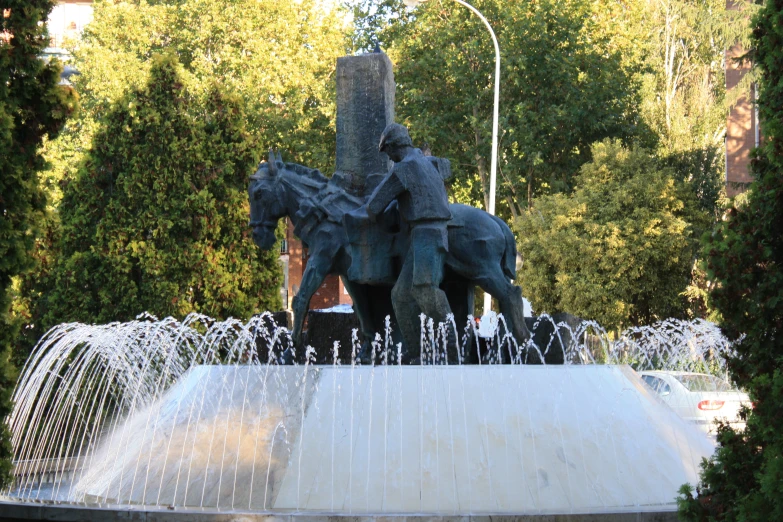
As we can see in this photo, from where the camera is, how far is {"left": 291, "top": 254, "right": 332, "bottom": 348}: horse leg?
10.1m

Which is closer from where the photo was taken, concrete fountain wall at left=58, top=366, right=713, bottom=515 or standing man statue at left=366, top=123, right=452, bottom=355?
concrete fountain wall at left=58, top=366, right=713, bottom=515

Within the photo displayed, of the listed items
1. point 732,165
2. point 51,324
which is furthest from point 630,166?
point 51,324

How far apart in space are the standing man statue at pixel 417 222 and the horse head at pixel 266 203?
126cm

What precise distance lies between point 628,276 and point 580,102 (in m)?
5.21

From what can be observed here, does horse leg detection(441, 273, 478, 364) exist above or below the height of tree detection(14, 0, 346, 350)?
below

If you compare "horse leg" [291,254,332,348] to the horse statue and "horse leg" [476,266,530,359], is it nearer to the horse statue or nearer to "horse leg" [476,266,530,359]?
the horse statue

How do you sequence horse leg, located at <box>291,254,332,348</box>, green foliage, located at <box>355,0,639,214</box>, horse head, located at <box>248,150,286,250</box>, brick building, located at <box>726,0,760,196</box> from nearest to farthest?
horse leg, located at <box>291,254,332,348</box>
horse head, located at <box>248,150,286,250</box>
green foliage, located at <box>355,0,639,214</box>
brick building, located at <box>726,0,760,196</box>

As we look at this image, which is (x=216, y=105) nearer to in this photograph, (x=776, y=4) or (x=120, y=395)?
(x=120, y=395)

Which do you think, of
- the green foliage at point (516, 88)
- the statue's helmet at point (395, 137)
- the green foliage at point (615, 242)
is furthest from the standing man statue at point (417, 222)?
the green foliage at point (516, 88)

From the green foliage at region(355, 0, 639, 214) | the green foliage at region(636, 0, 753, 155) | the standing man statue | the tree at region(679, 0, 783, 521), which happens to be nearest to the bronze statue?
the standing man statue

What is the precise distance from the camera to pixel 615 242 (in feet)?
96.2

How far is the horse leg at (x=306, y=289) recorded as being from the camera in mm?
10125

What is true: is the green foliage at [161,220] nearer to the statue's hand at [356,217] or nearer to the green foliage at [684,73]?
the statue's hand at [356,217]

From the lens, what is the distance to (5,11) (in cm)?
866
